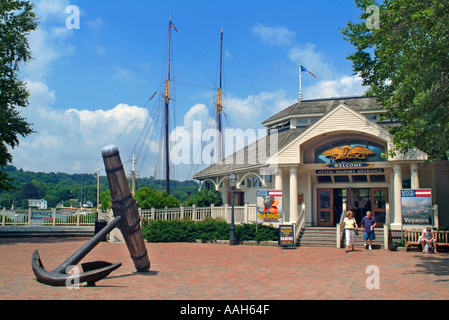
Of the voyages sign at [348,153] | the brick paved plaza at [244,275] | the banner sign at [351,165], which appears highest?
the voyages sign at [348,153]

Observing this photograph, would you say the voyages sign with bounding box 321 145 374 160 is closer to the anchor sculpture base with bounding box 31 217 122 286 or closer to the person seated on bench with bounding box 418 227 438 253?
the person seated on bench with bounding box 418 227 438 253

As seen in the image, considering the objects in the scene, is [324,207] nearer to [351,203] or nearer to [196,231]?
[351,203]

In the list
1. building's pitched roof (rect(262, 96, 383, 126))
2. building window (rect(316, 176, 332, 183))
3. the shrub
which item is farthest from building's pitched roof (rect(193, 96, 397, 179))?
the shrub

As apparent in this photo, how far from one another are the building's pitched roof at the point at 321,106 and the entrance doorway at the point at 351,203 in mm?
5364

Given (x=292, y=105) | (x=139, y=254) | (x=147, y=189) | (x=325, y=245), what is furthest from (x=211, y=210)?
(x=139, y=254)

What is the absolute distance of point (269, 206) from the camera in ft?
68.0

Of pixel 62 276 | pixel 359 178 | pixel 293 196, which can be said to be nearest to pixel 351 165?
pixel 359 178

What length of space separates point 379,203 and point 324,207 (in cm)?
307

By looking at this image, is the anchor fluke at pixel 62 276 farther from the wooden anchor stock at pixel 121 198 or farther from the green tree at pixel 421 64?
the green tree at pixel 421 64

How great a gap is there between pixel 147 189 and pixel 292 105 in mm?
12342

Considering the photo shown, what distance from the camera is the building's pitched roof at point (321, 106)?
27.0 metres

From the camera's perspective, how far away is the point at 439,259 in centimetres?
1542

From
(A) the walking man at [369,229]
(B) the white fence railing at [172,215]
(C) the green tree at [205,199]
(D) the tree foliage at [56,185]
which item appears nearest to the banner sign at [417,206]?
(A) the walking man at [369,229]

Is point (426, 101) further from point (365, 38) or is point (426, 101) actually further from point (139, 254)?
point (139, 254)
